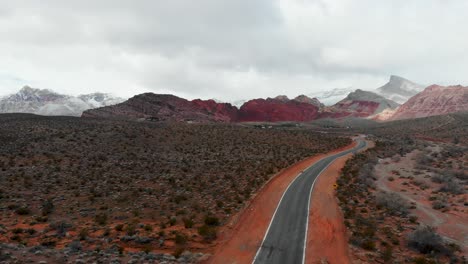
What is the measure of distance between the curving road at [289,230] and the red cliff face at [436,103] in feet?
477

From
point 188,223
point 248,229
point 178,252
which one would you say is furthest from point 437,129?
point 178,252

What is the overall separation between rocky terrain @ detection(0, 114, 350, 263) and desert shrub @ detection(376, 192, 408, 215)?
40.6 feet

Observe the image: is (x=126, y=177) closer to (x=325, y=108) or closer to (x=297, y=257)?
(x=297, y=257)

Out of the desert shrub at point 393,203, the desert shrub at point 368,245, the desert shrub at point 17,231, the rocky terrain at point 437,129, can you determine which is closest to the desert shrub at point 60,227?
the desert shrub at point 17,231

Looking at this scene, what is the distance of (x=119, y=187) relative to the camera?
32.7 m

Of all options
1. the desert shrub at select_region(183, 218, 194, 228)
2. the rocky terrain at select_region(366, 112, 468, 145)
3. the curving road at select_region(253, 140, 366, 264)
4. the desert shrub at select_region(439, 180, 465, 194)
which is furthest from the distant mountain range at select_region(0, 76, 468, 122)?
the desert shrub at select_region(439, 180, 465, 194)

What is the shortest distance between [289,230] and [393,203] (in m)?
11.9

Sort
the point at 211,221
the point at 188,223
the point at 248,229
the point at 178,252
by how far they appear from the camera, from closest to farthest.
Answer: the point at 178,252 < the point at 188,223 < the point at 248,229 < the point at 211,221

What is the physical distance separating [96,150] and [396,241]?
133ft

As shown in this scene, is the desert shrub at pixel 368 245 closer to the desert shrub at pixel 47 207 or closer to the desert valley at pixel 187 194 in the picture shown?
the desert valley at pixel 187 194

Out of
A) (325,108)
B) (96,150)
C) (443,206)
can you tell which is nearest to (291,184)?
(443,206)

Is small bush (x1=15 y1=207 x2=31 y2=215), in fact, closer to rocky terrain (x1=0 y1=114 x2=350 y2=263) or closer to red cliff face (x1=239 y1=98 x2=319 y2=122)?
rocky terrain (x1=0 y1=114 x2=350 y2=263)

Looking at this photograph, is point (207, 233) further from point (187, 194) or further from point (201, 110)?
point (201, 110)

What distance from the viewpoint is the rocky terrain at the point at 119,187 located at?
20.1 m
